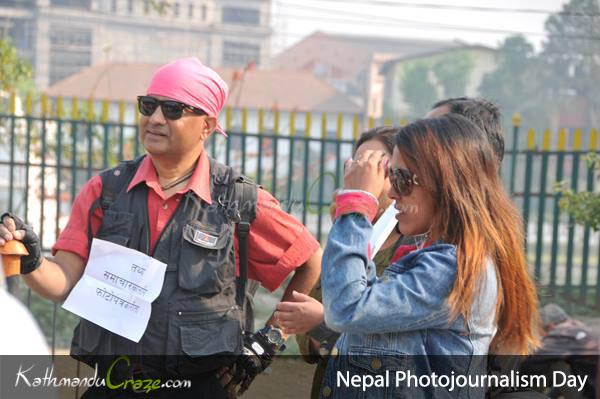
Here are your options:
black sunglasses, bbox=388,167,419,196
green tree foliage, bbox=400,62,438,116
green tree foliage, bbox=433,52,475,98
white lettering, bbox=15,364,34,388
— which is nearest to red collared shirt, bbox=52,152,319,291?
black sunglasses, bbox=388,167,419,196

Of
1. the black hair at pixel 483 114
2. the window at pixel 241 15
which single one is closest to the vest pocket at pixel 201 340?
the black hair at pixel 483 114

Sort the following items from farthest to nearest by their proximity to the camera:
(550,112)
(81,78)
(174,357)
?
(550,112)
(81,78)
(174,357)

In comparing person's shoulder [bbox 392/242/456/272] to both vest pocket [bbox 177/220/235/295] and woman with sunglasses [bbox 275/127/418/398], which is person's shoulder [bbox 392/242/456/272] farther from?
vest pocket [bbox 177/220/235/295]

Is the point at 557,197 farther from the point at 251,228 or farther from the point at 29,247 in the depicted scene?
the point at 29,247

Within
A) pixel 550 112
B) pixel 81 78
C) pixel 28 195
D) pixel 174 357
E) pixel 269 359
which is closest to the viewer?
pixel 174 357

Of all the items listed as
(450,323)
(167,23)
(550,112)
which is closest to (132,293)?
(450,323)

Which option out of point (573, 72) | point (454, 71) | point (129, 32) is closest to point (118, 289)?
point (573, 72)

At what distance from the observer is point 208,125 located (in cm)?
328

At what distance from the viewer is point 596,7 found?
28.6 meters

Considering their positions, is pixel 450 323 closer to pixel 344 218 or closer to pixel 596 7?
pixel 344 218

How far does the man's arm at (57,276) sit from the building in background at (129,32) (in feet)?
206

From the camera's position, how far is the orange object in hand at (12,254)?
2.84 m

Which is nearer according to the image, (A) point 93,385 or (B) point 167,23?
(A) point 93,385

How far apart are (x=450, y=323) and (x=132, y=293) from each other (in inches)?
44.9
